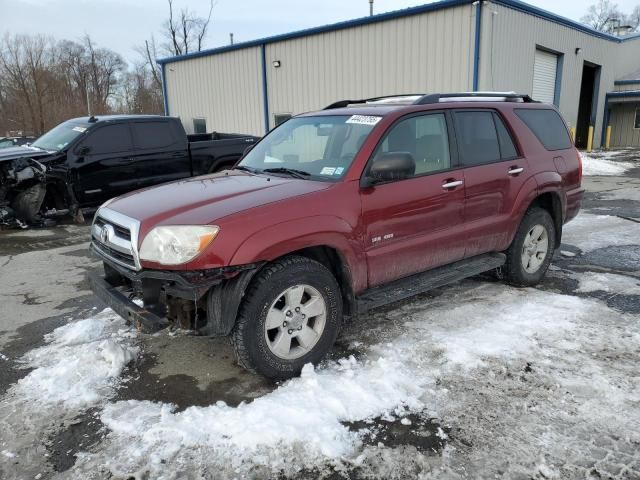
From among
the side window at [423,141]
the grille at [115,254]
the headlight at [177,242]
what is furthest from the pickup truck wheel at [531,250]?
the grille at [115,254]

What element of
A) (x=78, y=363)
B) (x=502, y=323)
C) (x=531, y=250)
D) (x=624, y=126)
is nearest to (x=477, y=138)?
(x=531, y=250)

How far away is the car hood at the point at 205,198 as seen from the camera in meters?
3.14

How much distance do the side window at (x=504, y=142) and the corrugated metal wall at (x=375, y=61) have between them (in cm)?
992

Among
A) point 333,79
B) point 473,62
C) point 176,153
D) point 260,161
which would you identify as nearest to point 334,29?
point 333,79

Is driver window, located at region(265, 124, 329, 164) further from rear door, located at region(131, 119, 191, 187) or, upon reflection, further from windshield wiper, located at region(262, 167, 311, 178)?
rear door, located at region(131, 119, 191, 187)

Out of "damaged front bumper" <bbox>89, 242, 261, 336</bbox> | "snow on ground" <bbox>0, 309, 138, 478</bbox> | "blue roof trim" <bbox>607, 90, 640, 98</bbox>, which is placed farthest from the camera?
"blue roof trim" <bbox>607, 90, 640, 98</bbox>

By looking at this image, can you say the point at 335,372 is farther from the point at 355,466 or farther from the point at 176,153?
the point at 176,153

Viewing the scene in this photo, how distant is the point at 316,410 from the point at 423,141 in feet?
7.68

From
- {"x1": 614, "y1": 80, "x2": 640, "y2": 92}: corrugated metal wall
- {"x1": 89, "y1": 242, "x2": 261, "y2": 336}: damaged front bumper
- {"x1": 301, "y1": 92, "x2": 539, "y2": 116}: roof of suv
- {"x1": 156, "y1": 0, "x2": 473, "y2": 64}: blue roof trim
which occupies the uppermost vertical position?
{"x1": 156, "y1": 0, "x2": 473, "y2": 64}: blue roof trim

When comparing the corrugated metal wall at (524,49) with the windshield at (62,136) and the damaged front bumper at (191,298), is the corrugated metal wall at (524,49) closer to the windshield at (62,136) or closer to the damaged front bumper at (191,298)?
the windshield at (62,136)

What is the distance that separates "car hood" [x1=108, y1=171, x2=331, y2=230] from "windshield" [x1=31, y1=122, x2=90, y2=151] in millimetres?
5840

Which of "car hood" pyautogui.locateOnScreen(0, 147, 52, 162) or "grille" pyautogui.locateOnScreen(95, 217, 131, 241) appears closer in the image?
"grille" pyautogui.locateOnScreen(95, 217, 131, 241)

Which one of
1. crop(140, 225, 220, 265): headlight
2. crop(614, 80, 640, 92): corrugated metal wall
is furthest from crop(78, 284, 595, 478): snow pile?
crop(614, 80, 640, 92): corrugated metal wall

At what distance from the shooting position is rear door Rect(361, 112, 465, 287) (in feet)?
12.2
